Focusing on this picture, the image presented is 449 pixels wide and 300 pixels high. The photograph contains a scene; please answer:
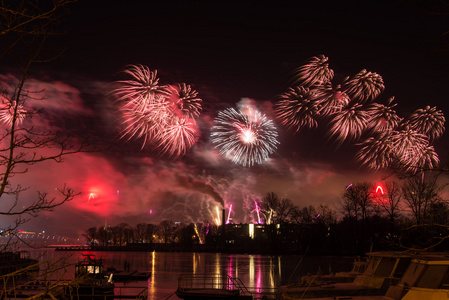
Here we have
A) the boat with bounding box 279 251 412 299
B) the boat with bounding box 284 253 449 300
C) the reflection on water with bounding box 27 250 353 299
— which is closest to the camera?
the boat with bounding box 284 253 449 300

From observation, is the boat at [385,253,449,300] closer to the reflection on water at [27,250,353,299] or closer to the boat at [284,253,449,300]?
the boat at [284,253,449,300]

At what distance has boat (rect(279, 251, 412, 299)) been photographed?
65.6 ft

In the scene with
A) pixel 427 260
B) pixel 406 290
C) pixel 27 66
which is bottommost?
pixel 406 290

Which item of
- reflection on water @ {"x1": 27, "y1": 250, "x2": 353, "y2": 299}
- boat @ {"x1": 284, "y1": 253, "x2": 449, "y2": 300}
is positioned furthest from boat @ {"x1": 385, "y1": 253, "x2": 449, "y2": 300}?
reflection on water @ {"x1": 27, "y1": 250, "x2": 353, "y2": 299}

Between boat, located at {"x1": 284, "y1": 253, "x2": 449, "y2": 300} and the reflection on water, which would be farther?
the reflection on water

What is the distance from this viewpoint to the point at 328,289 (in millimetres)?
21969

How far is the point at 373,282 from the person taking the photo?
20766mm

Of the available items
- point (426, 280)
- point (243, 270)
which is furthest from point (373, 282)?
point (243, 270)

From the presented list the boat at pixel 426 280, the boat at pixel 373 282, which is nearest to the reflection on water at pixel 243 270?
the boat at pixel 373 282

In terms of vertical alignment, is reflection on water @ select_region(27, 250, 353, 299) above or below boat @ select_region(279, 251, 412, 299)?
below

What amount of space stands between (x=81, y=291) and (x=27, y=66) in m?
25.9

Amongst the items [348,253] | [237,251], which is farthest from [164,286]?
[237,251]

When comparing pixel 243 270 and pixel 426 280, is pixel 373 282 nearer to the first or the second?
pixel 426 280

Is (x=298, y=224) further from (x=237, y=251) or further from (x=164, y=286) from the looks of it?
(x=164, y=286)
